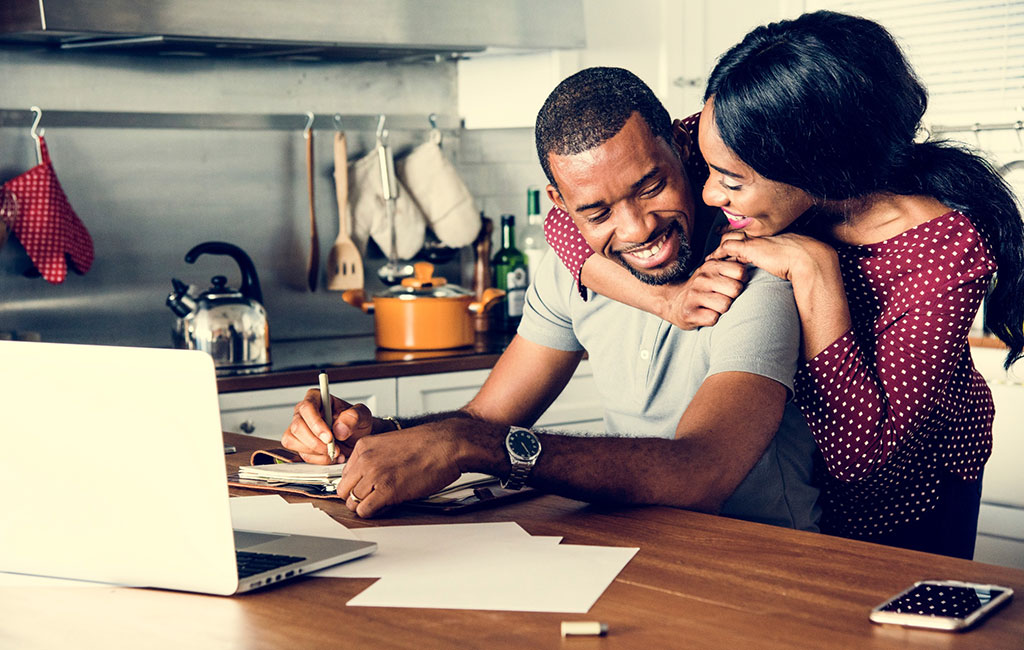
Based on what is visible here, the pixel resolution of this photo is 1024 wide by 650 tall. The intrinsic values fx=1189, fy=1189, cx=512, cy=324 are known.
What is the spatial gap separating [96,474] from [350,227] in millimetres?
2628

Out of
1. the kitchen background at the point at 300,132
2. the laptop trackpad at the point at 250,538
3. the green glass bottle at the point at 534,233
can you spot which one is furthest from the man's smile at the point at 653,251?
the green glass bottle at the point at 534,233

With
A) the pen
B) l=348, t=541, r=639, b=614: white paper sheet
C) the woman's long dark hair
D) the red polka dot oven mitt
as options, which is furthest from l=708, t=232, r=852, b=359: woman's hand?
the red polka dot oven mitt

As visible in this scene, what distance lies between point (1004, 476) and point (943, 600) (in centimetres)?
210

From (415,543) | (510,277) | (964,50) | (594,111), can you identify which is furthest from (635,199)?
(964,50)

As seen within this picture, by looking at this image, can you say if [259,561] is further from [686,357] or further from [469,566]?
[686,357]

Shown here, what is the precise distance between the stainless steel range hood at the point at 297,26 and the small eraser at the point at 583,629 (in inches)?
91.3

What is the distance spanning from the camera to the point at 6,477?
4.14 ft

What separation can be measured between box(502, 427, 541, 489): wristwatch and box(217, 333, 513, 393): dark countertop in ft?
4.88

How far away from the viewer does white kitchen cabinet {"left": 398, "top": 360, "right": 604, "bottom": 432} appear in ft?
10.5

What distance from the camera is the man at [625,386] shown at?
59.7 inches

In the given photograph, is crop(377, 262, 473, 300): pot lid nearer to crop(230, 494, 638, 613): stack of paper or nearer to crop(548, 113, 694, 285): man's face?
crop(548, 113, 694, 285): man's face

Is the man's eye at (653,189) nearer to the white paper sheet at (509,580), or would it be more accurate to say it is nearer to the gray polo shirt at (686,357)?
the gray polo shirt at (686,357)

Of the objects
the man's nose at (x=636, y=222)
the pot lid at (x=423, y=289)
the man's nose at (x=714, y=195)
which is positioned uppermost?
the man's nose at (x=714, y=195)

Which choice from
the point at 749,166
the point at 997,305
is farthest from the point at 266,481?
the point at 997,305
